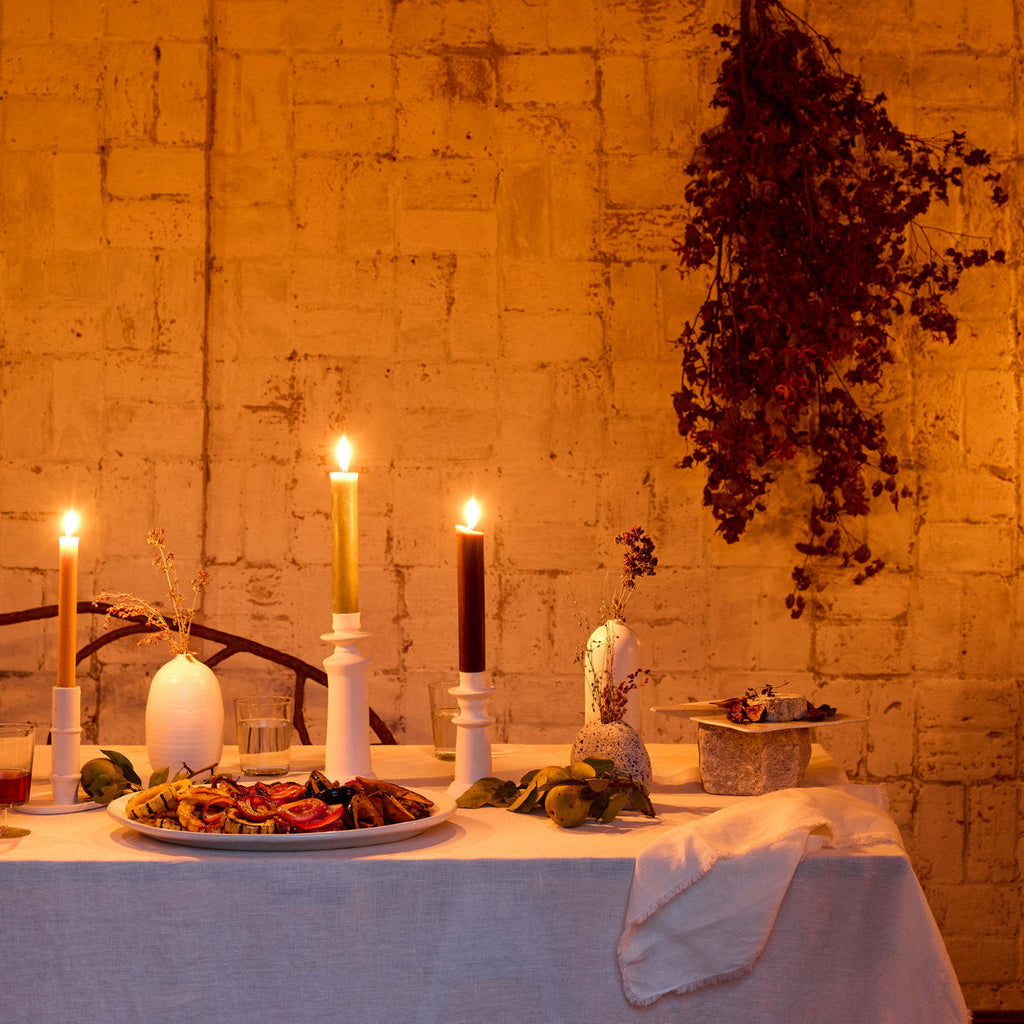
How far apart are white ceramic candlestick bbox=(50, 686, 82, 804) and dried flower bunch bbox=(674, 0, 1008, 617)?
1.73 meters

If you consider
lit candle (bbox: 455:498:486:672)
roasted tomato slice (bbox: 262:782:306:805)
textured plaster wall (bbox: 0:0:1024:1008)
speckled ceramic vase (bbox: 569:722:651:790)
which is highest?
textured plaster wall (bbox: 0:0:1024:1008)

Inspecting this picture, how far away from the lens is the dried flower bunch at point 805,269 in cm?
303

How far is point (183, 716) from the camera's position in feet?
5.88

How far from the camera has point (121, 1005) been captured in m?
1.34

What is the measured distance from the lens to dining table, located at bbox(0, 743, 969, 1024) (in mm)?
1347

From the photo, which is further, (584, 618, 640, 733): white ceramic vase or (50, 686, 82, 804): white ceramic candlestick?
(584, 618, 640, 733): white ceramic vase

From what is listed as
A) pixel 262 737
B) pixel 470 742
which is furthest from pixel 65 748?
pixel 470 742

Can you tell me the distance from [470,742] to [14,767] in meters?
0.62

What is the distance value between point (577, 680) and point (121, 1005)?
198cm

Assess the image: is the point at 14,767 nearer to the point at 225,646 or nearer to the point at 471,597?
the point at 471,597

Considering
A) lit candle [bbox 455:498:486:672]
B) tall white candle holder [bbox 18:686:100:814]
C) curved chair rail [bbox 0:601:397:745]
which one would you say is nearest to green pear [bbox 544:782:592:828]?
lit candle [bbox 455:498:486:672]

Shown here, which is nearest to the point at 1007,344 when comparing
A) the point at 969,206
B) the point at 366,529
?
the point at 969,206

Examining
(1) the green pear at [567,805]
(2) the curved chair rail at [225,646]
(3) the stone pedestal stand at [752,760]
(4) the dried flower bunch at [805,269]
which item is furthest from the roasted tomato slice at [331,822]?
(4) the dried flower bunch at [805,269]

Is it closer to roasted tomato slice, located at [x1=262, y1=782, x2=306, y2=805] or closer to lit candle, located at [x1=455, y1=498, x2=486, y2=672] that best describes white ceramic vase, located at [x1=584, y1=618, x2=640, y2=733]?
lit candle, located at [x1=455, y1=498, x2=486, y2=672]
